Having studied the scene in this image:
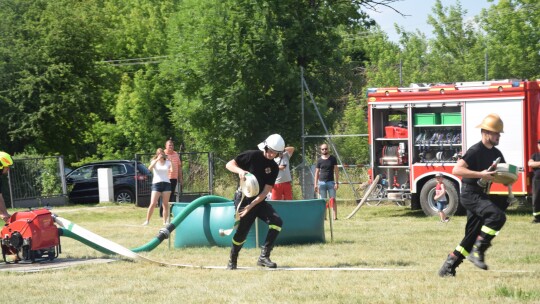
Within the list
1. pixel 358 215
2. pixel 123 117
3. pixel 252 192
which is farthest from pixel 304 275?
pixel 123 117

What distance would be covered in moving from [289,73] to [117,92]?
75.7 ft

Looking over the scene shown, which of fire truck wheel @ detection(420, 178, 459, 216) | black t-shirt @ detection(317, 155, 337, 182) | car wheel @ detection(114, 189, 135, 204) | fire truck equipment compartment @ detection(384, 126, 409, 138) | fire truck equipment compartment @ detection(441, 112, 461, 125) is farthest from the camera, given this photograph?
car wheel @ detection(114, 189, 135, 204)

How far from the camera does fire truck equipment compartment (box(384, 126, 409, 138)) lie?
23.7 meters

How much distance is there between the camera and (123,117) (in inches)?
1882

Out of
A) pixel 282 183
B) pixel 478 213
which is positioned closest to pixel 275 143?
pixel 478 213

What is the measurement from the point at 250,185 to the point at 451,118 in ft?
39.0

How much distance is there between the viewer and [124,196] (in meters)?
31.7

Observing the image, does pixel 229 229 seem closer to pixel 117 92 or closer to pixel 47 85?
pixel 47 85

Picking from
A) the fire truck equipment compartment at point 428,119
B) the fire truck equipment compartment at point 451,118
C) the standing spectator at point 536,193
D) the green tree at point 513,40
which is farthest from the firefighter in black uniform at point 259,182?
the green tree at point 513,40

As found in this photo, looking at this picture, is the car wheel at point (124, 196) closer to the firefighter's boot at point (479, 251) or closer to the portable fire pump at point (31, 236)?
the portable fire pump at point (31, 236)

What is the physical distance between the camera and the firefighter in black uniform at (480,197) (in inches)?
413

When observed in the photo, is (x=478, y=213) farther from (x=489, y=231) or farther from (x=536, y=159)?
(x=536, y=159)

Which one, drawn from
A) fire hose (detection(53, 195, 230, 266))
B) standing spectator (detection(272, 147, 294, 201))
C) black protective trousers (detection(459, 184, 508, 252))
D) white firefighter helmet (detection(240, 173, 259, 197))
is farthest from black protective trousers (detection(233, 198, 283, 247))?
standing spectator (detection(272, 147, 294, 201))

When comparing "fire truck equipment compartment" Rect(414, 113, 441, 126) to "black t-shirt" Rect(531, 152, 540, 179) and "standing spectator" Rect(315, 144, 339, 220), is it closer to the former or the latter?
"standing spectator" Rect(315, 144, 339, 220)
